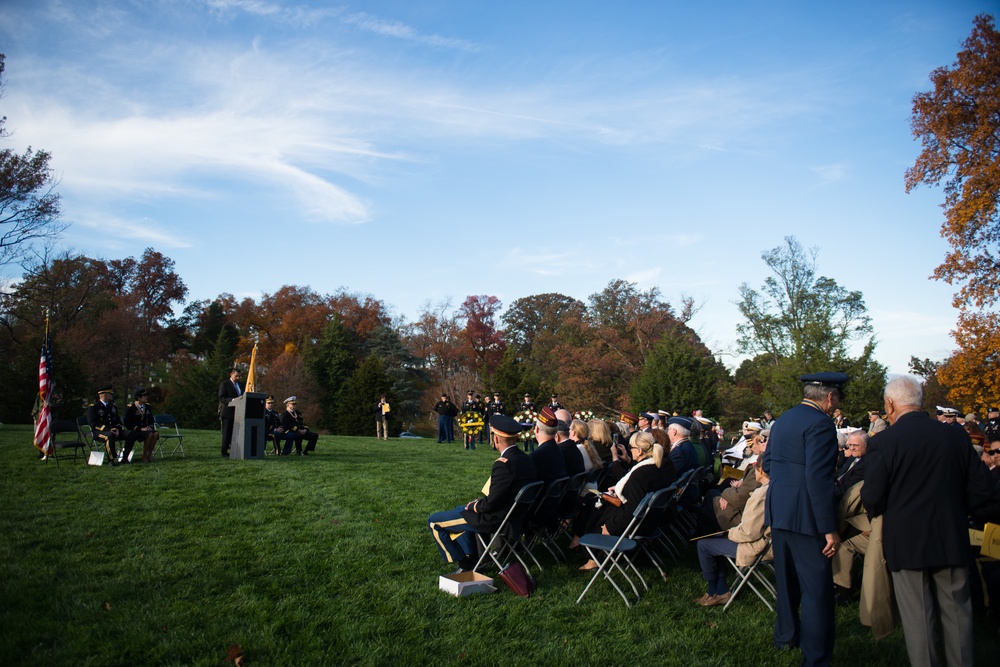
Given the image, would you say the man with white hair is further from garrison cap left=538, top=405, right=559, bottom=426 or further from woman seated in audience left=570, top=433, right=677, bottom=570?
garrison cap left=538, top=405, right=559, bottom=426

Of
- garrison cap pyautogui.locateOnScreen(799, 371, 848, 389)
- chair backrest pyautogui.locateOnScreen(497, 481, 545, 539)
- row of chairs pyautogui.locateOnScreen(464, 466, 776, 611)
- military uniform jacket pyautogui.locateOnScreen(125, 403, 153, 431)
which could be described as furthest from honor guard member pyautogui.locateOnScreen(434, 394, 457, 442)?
garrison cap pyautogui.locateOnScreen(799, 371, 848, 389)

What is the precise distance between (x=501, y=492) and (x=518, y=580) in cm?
71

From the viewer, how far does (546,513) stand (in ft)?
20.9

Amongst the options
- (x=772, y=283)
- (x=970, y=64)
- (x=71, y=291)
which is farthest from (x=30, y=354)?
(x=772, y=283)

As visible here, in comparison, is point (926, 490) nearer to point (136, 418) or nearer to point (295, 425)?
point (136, 418)

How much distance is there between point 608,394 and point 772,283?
12971 millimetres

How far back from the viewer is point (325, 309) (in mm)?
48719

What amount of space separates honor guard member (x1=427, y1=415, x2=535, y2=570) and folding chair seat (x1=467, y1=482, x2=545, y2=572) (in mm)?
68

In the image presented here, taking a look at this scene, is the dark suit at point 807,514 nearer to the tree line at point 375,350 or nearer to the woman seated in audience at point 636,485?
the woman seated in audience at point 636,485

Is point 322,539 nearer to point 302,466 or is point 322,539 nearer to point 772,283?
point 302,466

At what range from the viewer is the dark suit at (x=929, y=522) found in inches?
142

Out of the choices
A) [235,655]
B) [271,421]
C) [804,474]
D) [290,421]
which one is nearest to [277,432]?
[290,421]

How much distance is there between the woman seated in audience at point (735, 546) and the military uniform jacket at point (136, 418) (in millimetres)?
9994

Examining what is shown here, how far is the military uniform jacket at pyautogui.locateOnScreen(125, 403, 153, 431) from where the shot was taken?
1157cm
